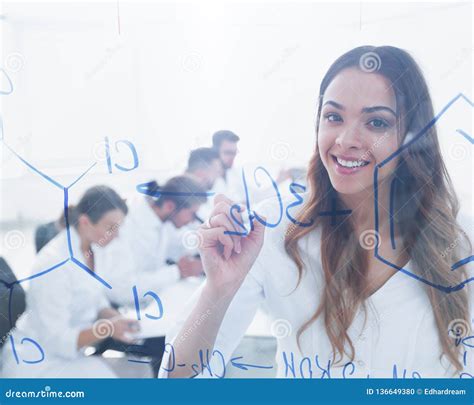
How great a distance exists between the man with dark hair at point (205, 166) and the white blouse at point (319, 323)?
199 millimetres

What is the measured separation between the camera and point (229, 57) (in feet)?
5.48

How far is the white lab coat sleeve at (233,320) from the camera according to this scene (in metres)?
1.65

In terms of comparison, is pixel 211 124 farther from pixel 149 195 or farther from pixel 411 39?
pixel 411 39

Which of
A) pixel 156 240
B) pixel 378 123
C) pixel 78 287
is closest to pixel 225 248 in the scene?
pixel 156 240

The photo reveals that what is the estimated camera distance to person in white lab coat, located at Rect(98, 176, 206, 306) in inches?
65.6

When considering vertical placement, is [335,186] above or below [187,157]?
below

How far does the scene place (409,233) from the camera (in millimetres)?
1654

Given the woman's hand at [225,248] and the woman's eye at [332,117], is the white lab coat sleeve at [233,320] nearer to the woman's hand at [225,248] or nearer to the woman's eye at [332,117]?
the woman's hand at [225,248]

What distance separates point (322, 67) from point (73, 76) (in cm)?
74

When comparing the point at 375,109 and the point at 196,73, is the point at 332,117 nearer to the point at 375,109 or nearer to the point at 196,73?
the point at 375,109

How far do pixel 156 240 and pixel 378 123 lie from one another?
0.73 metres

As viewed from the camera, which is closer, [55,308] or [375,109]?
[375,109]
